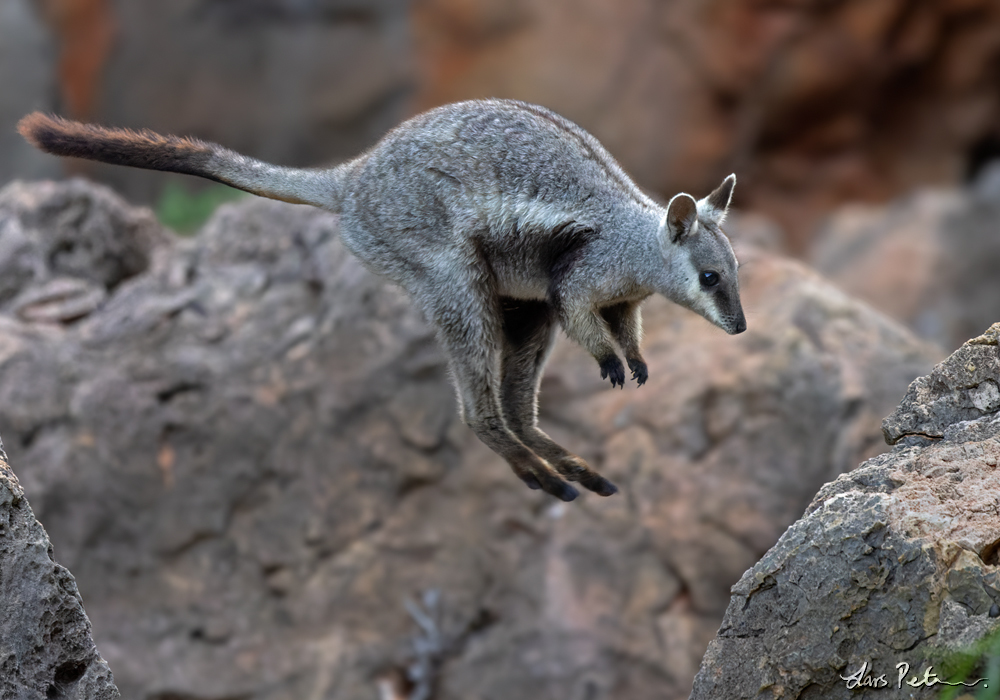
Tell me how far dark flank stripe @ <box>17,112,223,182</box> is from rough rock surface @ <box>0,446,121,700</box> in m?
1.60

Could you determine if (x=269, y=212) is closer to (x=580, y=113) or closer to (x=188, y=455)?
(x=188, y=455)

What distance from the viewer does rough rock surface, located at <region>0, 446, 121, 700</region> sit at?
358 centimetres

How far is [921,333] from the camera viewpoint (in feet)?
45.4

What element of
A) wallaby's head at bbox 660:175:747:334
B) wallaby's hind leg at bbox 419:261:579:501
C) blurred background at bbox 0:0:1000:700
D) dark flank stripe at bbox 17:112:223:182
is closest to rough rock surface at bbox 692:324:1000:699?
wallaby's head at bbox 660:175:747:334

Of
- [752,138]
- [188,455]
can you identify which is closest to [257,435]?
[188,455]

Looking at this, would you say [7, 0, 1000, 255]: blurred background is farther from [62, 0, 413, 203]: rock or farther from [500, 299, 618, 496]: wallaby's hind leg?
[500, 299, 618, 496]: wallaby's hind leg

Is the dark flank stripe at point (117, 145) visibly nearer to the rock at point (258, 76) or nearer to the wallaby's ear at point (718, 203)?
the wallaby's ear at point (718, 203)

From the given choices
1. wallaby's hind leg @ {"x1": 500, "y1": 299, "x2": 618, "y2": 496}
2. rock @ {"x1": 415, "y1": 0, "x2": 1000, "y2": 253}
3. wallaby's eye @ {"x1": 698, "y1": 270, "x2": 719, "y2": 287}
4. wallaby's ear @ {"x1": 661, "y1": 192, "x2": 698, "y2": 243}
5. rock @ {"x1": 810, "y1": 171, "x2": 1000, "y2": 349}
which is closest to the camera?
wallaby's ear @ {"x1": 661, "y1": 192, "x2": 698, "y2": 243}

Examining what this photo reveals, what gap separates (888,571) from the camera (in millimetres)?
3467

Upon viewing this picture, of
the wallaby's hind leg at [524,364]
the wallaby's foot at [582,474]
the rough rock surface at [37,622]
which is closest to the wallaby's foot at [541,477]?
the wallaby's foot at [582,474]

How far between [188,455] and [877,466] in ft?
18.1

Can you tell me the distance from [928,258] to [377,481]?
9.75 meters
